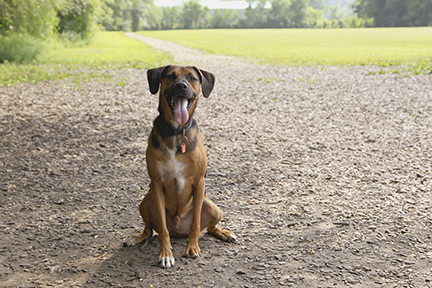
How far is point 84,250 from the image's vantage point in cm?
346

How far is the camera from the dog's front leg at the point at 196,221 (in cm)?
325

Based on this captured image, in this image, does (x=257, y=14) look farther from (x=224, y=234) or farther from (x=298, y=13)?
(x=224, y=234)

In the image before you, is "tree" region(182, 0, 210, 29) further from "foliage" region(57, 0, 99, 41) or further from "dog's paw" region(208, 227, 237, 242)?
"dog's paw" region(208, 227, 237, 242)

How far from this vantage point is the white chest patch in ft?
10.2

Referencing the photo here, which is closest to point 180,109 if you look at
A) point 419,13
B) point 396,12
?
point 419,13

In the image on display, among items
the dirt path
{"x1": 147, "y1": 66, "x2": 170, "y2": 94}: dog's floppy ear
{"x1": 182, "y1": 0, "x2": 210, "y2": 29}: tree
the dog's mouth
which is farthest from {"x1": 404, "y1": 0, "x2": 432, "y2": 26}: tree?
the dog's mouth

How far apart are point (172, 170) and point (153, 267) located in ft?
2.62

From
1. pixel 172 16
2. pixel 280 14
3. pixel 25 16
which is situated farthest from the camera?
pixel 172 16

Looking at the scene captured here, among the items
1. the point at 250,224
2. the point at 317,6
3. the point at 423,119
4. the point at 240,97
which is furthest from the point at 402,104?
the point at 317,6

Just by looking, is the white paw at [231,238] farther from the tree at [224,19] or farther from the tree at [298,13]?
the tree at [298,13]

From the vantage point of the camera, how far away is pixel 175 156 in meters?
3.11

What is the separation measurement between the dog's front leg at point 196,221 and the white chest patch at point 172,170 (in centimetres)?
17

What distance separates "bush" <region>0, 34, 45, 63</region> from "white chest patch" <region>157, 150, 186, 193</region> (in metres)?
16.4

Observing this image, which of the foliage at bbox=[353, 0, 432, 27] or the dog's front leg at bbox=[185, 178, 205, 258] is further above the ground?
the foliage at bbox=[353, 0, 432, 27]
